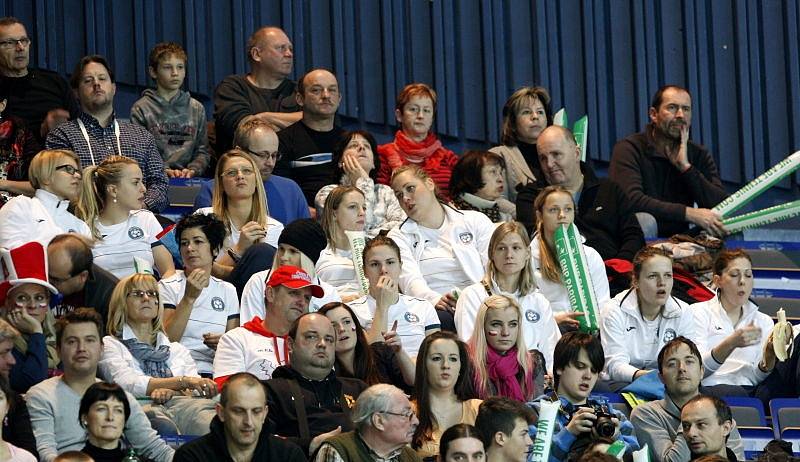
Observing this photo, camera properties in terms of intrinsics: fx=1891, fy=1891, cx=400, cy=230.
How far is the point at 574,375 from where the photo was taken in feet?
24.1

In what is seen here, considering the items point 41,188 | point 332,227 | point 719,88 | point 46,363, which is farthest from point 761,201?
point 46,363

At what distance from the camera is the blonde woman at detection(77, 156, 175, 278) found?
8.27 metres

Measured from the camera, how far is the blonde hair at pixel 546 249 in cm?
860

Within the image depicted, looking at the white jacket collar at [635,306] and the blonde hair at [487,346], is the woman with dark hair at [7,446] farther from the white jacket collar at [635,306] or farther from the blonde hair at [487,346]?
the white jacket collar at [635,306]

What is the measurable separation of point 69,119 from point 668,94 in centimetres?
308

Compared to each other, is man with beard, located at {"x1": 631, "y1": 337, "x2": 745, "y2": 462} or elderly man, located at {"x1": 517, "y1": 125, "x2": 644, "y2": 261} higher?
elderly man, located at {"x1": 517, "y1": 125, "x2": 644, "y2": 261}

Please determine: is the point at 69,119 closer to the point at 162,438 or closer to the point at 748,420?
the point at 162,438


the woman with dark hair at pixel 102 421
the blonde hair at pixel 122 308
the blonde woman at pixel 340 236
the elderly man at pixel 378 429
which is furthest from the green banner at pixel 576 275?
the woman with dark hair at pixel 102 421

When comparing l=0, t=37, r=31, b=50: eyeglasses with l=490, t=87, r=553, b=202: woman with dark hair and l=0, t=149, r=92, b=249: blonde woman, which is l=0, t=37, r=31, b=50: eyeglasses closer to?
l=0, t=149, r=92, b=249: blonde woman

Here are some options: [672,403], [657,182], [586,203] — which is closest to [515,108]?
[586,203]

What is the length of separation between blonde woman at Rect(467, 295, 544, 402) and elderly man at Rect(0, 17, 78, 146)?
2.85 meters

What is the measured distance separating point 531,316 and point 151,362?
1.74 meters

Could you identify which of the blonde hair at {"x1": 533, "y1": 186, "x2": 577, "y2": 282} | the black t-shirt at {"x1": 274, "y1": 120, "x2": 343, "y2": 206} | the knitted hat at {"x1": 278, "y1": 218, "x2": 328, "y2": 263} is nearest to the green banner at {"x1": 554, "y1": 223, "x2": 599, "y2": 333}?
the blonde hair at {"x1": 533, "y1": 186, "x2": 577, "y2": 282}

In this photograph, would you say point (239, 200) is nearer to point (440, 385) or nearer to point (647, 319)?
point (440, 385)
